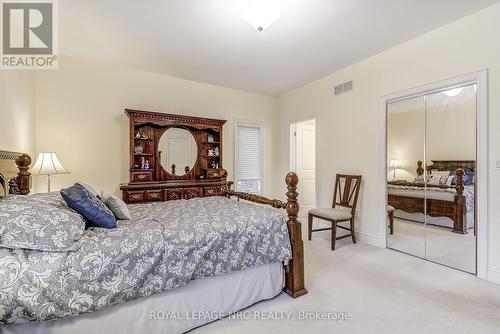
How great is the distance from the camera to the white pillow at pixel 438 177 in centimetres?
284

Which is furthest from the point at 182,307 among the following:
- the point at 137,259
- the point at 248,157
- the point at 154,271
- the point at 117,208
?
the point at 248,157

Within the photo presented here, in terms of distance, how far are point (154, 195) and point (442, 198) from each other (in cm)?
375

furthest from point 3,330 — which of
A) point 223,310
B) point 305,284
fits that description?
point 305,284

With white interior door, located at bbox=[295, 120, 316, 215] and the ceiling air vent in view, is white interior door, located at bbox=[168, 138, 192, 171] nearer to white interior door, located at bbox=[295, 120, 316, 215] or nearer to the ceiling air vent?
white interior door, located at bbox=[295, 120, 316, 215]

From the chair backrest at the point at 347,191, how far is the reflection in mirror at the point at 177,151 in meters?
2.42

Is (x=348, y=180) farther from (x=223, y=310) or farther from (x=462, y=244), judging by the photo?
(x=223, y=310)

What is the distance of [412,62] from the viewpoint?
3.00 metres

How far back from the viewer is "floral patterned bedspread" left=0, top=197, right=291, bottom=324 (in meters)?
1.21

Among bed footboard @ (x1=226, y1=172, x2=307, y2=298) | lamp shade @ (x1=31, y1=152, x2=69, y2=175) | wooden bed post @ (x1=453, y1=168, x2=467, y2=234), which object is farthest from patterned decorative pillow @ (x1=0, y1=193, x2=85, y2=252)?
wooden bed post @ (x1=453, y1=168, x2=467, y2=234)

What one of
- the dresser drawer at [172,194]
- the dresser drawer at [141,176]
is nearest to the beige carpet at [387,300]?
the dresser drawer at [172,194]

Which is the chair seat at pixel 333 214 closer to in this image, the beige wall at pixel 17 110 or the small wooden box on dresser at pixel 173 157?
the small wooden box on dresser at pixel 173 157

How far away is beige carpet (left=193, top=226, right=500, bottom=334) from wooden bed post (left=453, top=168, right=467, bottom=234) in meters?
0.48

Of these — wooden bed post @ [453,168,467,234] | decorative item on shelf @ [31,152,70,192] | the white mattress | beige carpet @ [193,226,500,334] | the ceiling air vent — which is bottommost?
beige carpet @ [193,226,500,334]

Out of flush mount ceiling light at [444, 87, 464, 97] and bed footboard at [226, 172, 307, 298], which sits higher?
flush mount ceiling light at [444, 87, 464, 97]
